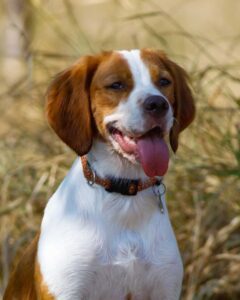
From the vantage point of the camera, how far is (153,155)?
12.8 feet

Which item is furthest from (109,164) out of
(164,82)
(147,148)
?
(164,82)

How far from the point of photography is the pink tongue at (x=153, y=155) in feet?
12.7

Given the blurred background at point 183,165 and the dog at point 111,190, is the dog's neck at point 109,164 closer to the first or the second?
the dog at point 111,190

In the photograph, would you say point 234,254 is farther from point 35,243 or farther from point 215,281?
point 35,243

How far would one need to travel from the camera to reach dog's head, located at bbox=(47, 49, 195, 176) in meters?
3.88

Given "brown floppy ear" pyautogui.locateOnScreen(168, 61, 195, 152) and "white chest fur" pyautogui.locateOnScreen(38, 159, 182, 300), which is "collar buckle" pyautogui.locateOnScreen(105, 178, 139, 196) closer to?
"white chest fur" pyautogui.locateOnScreen(38, 159, 182, 300)

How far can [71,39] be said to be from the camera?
6031 millimetres

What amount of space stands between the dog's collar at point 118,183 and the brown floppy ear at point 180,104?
0.29 m

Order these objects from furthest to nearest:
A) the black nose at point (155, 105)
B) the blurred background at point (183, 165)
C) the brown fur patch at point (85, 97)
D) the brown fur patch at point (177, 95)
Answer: the blurred background at point (183, 165), the brown fur patch at point (177, 95), the brown fur patch at point (85, 97), the black nose at point (155, 105)

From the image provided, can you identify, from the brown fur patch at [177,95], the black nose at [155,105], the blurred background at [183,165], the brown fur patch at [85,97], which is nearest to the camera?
the black nose at [155,105]

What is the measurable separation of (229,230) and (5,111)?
203cm

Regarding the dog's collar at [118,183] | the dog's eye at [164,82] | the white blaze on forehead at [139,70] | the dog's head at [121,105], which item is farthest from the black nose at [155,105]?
the dog's collar at [118,183]

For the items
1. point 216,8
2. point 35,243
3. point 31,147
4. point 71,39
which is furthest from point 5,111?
point 216,8

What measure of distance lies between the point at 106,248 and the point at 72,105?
64 centimetres
